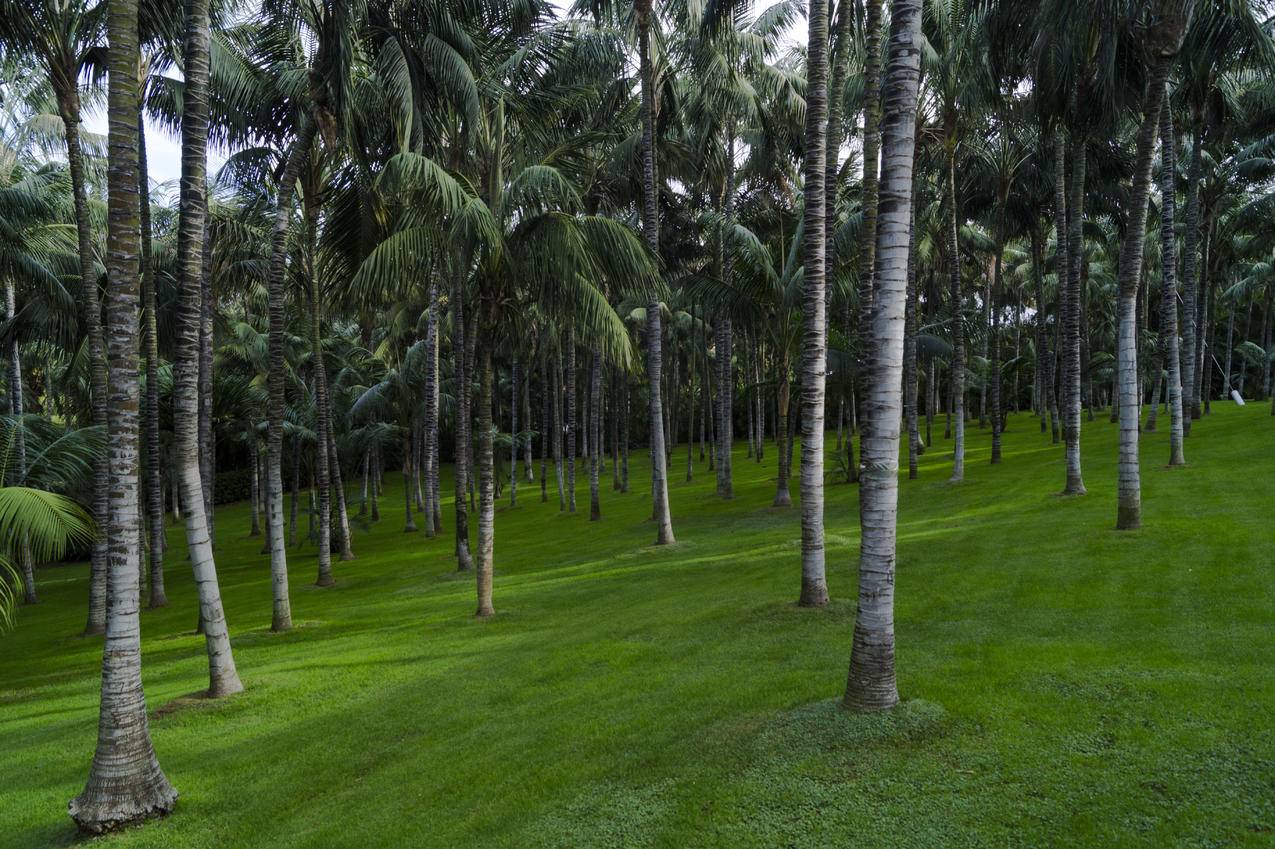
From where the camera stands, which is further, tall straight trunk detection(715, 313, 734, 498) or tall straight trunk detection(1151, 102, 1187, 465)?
tall straight trunk detection(715, 313, 734, 498)

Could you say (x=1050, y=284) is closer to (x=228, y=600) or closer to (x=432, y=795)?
(x=228, y=600)

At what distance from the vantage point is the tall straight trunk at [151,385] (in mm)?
16938

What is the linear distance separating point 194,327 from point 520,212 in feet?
17.9

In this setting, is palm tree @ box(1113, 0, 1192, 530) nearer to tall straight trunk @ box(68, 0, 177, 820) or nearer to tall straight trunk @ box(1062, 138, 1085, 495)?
tall straight trunk @ box(1062, 138, 1085, 495)

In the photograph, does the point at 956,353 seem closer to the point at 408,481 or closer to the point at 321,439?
the point at 321,439

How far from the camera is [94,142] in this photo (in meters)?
32.1

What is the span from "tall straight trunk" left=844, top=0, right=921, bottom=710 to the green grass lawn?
65cm

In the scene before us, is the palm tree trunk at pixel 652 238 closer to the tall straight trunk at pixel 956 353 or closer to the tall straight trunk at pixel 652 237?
the tall straight trunk at pixel 652 237

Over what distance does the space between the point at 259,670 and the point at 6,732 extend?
289 cm

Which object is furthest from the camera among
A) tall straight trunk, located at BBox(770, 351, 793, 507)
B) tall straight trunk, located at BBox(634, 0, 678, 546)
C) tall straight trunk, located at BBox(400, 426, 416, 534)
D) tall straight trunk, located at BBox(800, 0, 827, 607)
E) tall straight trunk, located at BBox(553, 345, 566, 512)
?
tall straight trunk, located at BBox(553, 345, 566, 512)

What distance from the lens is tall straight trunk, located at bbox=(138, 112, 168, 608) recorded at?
16938mm

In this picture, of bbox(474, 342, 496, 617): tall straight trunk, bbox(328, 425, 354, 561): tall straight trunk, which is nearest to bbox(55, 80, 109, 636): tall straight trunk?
bbox(474, 342, 496, 617): tall straight trunk

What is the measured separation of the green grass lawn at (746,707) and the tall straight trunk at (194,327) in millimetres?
1016

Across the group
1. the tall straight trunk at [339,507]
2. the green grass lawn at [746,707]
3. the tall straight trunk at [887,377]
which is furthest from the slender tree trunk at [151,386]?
the tall straight trunk at [887,377]
